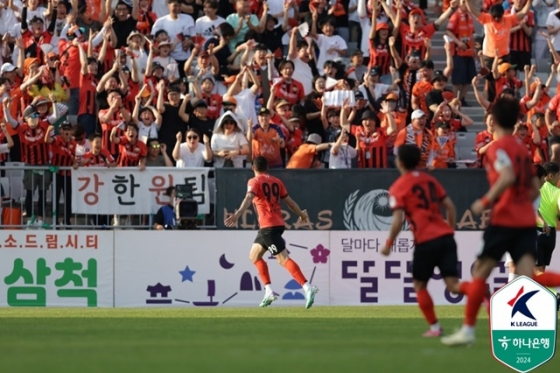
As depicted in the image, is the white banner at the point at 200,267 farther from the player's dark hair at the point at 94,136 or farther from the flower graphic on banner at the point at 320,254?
the player's dark hair at the point at 94,136

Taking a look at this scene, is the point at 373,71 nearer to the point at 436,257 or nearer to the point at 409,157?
the point at 409,157

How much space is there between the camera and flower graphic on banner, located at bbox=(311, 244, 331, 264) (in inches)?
883

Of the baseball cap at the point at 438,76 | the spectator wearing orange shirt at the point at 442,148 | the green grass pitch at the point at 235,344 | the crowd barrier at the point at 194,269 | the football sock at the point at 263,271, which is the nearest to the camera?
the green grass pitch at the point at 235,344

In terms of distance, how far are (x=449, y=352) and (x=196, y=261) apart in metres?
11.5

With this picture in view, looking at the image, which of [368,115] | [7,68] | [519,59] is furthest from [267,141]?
[519,59]

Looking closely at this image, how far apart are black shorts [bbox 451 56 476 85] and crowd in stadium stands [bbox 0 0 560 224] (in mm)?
25

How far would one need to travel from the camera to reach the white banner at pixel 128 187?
22.3 meters

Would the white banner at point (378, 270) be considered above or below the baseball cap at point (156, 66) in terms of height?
below

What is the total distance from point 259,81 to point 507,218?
1353 centimetres

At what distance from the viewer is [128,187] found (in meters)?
22.3

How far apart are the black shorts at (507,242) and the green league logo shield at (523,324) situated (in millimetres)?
290

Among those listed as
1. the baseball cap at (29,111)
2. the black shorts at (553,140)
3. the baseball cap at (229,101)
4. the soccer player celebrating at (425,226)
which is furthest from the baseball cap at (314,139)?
the soccer player celebrating at (425,226)

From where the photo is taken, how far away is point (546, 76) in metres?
27.8

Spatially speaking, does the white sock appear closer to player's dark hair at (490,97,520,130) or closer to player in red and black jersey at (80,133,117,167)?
player's dark hair at (490,97,520,130)
